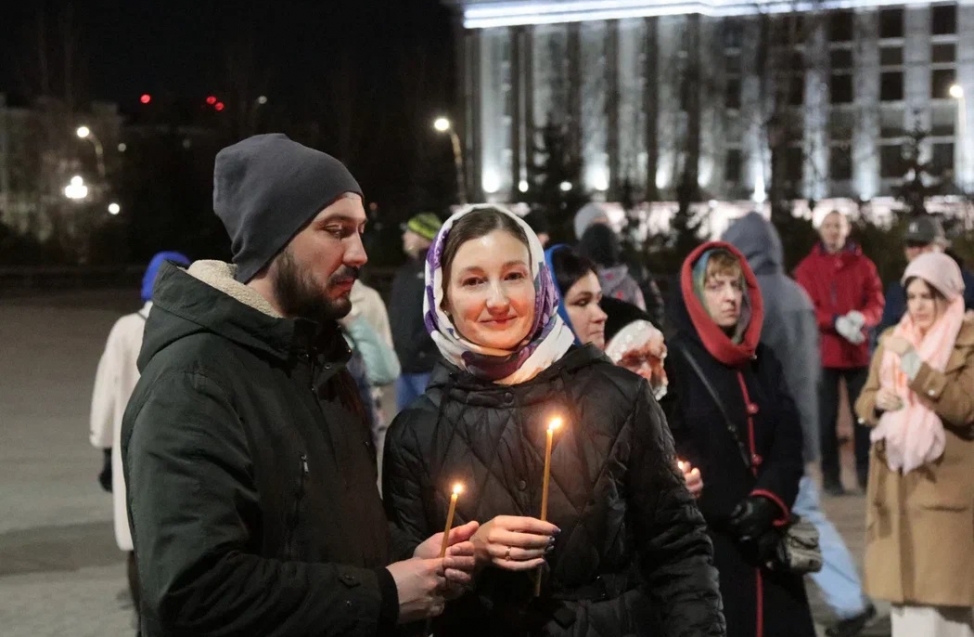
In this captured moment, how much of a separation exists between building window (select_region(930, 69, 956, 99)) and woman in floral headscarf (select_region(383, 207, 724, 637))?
269 ft

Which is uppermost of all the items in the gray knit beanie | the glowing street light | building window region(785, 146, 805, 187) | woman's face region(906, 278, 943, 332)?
building window region(785, 146, 805, 187)

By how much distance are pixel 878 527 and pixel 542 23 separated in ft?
266

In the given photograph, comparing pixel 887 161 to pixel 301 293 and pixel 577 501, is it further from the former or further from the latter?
pixel 301 293

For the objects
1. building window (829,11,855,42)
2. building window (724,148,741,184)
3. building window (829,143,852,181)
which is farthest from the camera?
building window (724,148,741,184)

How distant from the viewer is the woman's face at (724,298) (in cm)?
495

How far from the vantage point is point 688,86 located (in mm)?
69875

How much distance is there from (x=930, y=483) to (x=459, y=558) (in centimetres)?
407

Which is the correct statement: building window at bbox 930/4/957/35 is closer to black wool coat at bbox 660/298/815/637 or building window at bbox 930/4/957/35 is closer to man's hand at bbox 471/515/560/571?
black wool coat at bbox 660/298/815/637

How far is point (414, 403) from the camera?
334cm

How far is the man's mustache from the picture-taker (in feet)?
8.72

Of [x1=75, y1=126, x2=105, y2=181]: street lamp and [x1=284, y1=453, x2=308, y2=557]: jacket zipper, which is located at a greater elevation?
[x1=75, y1=126, x2=105, y2=181]: street lamp

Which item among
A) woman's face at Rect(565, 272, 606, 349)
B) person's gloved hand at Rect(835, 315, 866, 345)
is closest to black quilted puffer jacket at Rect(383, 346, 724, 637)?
woman's face at Rect(565, 272, 606, 349)

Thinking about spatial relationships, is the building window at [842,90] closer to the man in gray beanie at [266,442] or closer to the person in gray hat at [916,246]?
the person in gray hat at [916,246]

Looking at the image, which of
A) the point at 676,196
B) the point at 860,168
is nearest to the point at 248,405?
the point at 676,196
